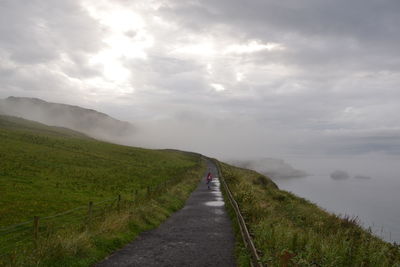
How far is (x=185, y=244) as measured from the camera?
515 inches

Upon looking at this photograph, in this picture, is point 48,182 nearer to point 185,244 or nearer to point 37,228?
point 37,228

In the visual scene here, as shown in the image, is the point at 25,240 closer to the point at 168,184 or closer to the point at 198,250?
the point at 198,250

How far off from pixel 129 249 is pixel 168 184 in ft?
58.8

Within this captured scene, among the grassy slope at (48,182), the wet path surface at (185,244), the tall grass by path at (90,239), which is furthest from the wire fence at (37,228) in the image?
the wet path surface at (185,244)

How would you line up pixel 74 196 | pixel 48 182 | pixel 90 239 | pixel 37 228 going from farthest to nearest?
pixel 48 182 < pixel 74 196 < pixel 90 239 < pixel 37 228

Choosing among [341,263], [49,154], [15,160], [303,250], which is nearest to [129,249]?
[303,250]

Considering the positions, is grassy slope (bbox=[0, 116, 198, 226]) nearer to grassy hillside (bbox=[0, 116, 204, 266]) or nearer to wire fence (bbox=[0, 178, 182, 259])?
grassy hillside (bbox=[0, 116, 204, 266])

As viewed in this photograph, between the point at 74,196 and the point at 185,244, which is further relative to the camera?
the point at 74,196

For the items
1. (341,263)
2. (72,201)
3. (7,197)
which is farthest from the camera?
(72,201)

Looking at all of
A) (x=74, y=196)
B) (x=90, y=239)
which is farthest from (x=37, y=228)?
(x=74, y=196)

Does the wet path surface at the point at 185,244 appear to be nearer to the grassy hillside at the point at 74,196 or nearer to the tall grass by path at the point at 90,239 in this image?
the tall grass by path at the point at 90,239

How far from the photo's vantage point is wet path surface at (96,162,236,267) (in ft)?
35.7

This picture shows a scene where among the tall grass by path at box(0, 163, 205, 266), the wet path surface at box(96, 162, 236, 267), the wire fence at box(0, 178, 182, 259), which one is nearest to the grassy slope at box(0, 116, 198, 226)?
the wire fence at box(0, 178, 182, 259)

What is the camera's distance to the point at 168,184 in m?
30.3
